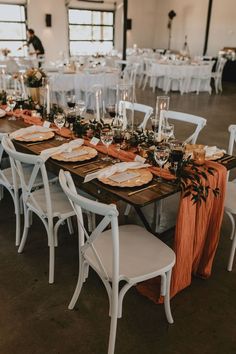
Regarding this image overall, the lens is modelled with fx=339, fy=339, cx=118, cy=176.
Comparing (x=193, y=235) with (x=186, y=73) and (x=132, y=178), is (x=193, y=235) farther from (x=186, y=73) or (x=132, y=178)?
(x=186, y=73)

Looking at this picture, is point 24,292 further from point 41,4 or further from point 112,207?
point 41,4

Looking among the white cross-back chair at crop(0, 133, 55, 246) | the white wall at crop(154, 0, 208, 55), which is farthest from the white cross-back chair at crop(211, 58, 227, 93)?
the white cross-back chair at crop(0, 133, 55, 246)

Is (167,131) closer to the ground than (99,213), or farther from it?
farther from it

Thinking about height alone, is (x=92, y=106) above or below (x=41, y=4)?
below

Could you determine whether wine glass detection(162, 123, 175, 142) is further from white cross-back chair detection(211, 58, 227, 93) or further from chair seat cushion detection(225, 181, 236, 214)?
white cross-back chair detection(211, 58, 227, 93)

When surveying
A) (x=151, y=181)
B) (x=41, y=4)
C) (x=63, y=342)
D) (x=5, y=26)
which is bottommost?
(x=63, y=342)

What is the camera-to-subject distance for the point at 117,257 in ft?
5.17

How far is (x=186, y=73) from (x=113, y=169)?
789 cm

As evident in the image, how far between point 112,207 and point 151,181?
1.94 feet

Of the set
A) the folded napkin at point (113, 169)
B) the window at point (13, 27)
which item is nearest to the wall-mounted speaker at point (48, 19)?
the window at point (13, 27)

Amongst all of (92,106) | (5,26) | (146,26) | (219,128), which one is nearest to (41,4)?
(5,26)

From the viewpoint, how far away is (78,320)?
79.0 inches

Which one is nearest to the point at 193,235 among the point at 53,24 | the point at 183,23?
the point at 53,24

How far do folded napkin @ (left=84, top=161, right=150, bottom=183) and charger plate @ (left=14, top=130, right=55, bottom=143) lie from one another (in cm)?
86
